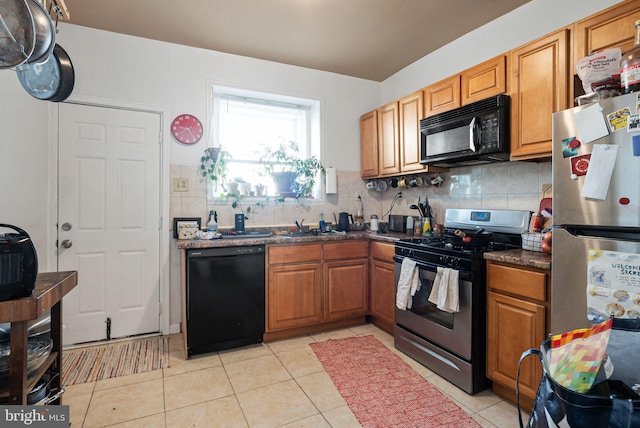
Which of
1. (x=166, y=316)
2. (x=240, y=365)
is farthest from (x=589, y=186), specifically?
(x=166, y=316)

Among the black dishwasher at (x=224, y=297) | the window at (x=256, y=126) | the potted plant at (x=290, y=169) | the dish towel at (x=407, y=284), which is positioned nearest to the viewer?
the dish towel at (x=407, y=284)

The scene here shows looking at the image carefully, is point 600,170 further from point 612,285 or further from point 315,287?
point 315,287

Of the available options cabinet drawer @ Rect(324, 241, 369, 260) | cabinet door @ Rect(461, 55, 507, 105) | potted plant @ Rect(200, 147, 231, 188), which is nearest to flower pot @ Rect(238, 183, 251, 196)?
potted plant @ Rect(200, 147, 231, 188)

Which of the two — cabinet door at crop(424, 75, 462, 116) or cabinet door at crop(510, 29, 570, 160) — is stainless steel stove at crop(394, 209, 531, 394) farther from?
cabinet door at crop(424, 75, 462, 116)

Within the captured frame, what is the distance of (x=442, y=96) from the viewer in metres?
2.79

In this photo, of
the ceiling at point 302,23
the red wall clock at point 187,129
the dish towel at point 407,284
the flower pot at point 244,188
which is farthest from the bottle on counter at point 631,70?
the red wall clock at point 187,129

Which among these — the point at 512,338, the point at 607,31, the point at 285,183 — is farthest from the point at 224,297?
the point at 607,31

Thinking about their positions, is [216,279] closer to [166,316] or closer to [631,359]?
[166,316]

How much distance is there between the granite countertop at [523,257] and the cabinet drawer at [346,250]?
1.31 m

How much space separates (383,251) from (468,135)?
1.22 metres

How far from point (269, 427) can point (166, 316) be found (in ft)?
5.67

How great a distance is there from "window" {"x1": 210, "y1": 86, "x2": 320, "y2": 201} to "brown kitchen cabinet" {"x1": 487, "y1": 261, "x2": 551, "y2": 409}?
2195 mm

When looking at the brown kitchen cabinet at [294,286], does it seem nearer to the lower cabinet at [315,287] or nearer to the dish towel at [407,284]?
the lower cabinet at [315,287]

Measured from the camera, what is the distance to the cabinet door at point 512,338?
1.82 m
